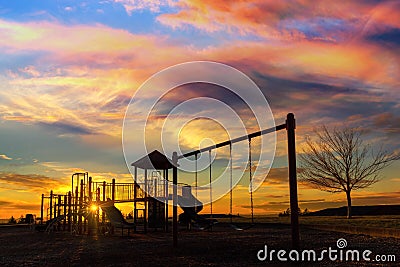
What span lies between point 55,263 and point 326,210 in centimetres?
4377

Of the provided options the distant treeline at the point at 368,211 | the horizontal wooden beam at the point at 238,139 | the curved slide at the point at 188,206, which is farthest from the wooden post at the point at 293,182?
the distant treeline at the point at 368,211

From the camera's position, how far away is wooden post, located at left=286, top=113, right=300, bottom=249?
36.3 feet

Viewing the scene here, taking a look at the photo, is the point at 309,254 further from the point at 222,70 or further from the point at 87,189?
the point at 87,189

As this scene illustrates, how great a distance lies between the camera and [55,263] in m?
12.3

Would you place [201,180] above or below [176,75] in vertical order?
below

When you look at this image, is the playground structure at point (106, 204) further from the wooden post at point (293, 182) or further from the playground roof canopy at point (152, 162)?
the wooden post at point (293, 182)

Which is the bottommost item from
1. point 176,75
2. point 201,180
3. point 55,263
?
point 55,263

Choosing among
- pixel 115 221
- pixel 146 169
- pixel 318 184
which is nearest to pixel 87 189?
pixel 146 169

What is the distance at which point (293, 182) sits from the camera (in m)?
11.1

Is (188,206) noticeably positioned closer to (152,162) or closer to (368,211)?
(152,162)

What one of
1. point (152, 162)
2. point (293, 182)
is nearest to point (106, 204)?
→ point (152, 162)

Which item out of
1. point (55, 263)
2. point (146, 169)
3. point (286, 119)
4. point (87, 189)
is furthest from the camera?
point (87, 189)

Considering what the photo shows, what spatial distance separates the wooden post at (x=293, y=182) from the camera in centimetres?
1105

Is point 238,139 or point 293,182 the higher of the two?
point 238,139
